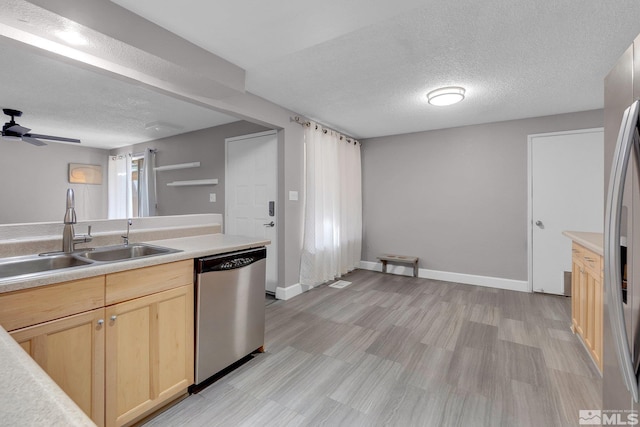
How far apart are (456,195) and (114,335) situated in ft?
14.3

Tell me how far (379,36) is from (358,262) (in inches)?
148

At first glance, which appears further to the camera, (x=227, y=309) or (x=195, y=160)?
(x=195, y=160)

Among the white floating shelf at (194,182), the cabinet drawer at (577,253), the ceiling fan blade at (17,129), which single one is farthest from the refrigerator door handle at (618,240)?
the ceiling fan blade at (17,129)

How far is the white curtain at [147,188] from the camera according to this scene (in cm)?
488

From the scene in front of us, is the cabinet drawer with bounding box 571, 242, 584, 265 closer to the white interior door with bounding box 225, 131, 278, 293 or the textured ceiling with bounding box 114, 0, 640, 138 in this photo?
the textured ceiling with bounding box 114, 0, 640, 138

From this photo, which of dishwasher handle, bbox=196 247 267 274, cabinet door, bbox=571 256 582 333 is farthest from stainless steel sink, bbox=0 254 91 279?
cabinet door, bbox=571 256 582 333

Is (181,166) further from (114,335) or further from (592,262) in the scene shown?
(592,262)

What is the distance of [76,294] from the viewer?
127 centimetres

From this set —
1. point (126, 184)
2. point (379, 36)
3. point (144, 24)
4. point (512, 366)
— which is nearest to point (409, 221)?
point (512, 366)

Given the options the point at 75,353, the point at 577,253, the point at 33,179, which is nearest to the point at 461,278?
the point at 577,253

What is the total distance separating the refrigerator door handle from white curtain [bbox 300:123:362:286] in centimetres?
310

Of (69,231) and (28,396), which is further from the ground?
(69,231)

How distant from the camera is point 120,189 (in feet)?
17.2

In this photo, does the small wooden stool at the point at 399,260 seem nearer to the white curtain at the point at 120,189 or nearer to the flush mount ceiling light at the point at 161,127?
the flush mount ceiling light at the point at 161,127
